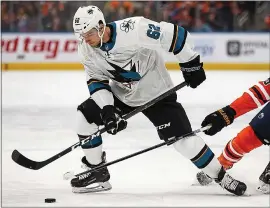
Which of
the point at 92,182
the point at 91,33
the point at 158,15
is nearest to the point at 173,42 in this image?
the point at 91,33

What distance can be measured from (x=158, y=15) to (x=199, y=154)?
7404mm

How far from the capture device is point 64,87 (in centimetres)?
896

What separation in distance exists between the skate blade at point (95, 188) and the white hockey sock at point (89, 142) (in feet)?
0.44

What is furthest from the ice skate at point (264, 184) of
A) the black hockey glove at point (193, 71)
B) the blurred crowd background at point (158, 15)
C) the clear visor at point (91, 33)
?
the blurred crowd background at point (158, 15)

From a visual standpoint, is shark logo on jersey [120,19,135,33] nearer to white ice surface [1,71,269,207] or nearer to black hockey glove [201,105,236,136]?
black hockey glove [201,105,236,136]

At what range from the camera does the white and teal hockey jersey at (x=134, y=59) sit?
3.72 m

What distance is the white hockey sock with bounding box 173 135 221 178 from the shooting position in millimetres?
3732

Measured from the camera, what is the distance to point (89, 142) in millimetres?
3885

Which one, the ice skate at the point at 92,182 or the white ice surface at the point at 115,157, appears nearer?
the white ice surface at the point at 115,157

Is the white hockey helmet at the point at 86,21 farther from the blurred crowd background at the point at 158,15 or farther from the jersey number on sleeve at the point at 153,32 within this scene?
the blurred crowd background at the point at 158,15

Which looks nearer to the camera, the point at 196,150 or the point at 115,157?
the point at 196,150

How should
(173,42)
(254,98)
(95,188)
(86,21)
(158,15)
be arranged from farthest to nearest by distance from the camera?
1. (158,15)
2. (95,188)
3. (254,98)
4. (173,42)
5. (86,21)

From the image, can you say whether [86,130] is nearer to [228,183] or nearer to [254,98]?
[228,183]

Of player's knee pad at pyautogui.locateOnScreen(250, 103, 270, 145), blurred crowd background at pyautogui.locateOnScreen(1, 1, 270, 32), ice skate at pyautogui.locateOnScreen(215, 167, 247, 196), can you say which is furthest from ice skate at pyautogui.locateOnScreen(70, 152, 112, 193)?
blurred crowd background at pyautogui.locateOnScreen(1, 1, 270, 32)
